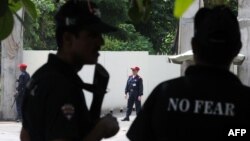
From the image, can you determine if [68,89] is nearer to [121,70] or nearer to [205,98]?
[205,98]

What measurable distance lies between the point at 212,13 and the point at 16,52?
14390mm

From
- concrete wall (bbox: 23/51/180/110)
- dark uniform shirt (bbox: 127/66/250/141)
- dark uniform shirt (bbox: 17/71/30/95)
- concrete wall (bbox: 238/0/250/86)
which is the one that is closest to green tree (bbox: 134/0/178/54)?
concrete wall (bbox: 23/51/180/110)

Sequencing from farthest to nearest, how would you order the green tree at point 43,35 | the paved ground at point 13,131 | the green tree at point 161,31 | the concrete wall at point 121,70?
the green tree at point 161,31, the green tree at point 43,35, the concrete wall at point 121,70, the paved ground at point 13,131

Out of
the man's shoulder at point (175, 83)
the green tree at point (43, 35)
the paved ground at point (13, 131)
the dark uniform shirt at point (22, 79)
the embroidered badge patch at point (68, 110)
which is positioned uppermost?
the man's shoulder at point (175, 83)

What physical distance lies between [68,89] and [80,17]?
30 centimetres

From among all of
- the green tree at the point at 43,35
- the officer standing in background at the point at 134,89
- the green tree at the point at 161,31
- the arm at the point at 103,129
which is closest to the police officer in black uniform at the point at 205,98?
the arm at the point at 103,129

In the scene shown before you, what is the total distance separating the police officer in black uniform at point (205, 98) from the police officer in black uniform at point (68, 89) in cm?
21

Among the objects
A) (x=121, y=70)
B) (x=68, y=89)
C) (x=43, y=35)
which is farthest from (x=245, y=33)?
(x=43, y=35)

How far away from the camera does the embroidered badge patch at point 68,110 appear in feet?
7.57

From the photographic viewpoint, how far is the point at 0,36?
8.81ft

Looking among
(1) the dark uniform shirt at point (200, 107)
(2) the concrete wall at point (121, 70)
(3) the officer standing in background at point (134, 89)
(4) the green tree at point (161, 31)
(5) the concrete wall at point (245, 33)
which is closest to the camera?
(1) the dark uniform shirt at point (200, 107)

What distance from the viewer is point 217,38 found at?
2.19 m

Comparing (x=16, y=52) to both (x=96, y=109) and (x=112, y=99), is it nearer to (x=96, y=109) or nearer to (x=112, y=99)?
(x=112, y=99)

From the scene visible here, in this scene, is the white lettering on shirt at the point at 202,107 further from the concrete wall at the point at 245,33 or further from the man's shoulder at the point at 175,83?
the concrete wall at the point at 245,33
